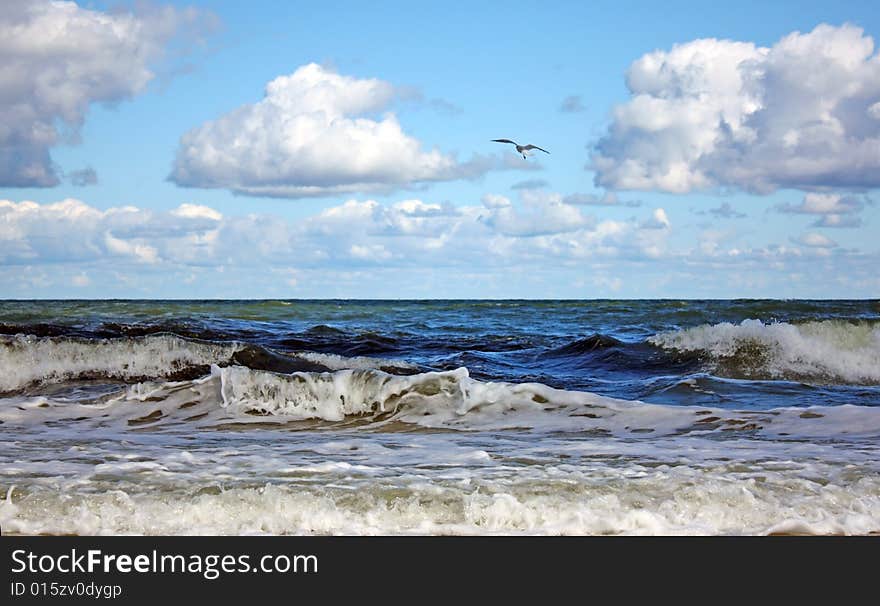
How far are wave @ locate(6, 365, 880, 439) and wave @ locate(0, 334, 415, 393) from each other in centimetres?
223

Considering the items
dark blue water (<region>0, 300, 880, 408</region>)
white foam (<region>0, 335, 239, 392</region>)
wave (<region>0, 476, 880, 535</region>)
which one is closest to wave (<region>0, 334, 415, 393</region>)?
white foam (<region>0, 335, 239, 392</region>)

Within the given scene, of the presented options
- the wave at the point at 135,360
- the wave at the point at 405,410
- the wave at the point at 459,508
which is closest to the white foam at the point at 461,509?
the wave at the point at 459,508

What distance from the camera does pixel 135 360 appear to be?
13195 mm

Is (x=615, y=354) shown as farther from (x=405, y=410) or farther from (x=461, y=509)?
(x=461, y=509)

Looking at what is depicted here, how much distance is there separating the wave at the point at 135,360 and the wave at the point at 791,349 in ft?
16.2

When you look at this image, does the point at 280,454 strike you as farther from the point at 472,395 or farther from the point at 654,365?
the point at 654,365

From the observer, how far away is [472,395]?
31.0 feet

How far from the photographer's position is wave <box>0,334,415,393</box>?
12.5 meters

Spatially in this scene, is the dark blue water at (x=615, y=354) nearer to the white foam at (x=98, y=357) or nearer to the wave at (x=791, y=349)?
the wave at (x=791, y=349)

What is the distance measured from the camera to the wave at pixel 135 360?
1246 cm

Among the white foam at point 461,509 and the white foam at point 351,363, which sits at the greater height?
the white foam at point 351,363

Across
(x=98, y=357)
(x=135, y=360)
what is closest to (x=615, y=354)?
(x=135, y=360)

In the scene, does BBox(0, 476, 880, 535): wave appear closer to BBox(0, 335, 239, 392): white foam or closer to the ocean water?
the ocean water

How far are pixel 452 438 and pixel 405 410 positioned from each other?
1.51 metres
